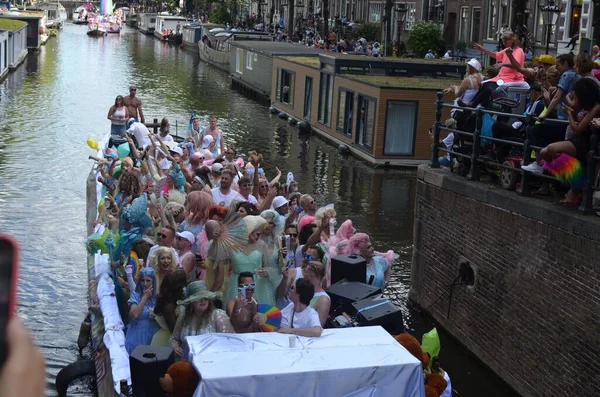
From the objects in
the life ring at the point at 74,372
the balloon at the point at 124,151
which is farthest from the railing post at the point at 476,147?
the balloon at the point at 124,151

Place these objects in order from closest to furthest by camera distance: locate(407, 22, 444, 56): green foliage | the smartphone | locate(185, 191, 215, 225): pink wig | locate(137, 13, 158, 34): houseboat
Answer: the smartphone, locate(185, 191, 215, 225): pink wig, locate(407, 22, 444, 56): green foliage, locate(137, 13, 158, 34): houseboat

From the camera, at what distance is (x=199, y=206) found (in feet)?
30.9

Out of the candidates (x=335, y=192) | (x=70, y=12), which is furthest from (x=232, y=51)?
(x=70, y=12)

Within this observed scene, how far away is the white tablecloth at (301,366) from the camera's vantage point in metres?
6.01

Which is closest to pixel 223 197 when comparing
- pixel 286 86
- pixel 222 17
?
pixel 286 86

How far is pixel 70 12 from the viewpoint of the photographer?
155125 millimetres

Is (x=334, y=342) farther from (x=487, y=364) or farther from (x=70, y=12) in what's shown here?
(x=70, y=12)

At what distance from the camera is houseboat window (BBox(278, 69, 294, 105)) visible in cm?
3500

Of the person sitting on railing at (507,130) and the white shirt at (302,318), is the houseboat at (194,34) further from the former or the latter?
the white shirt at (302,318)

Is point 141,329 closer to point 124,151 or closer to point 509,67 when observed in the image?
point 509,67

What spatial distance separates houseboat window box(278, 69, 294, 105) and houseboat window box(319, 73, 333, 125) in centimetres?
428

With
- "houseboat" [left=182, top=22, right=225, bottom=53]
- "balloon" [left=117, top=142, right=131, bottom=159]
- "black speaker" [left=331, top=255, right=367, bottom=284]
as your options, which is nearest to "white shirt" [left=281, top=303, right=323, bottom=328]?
"black speaker" [left=331, top=255, right=367, bottom=284]

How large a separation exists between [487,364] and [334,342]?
164 inches

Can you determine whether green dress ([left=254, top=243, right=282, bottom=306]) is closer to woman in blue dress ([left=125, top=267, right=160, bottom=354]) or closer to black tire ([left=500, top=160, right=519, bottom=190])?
woman in blue dress ([left=125, top=267, right=160, bottom=354])
